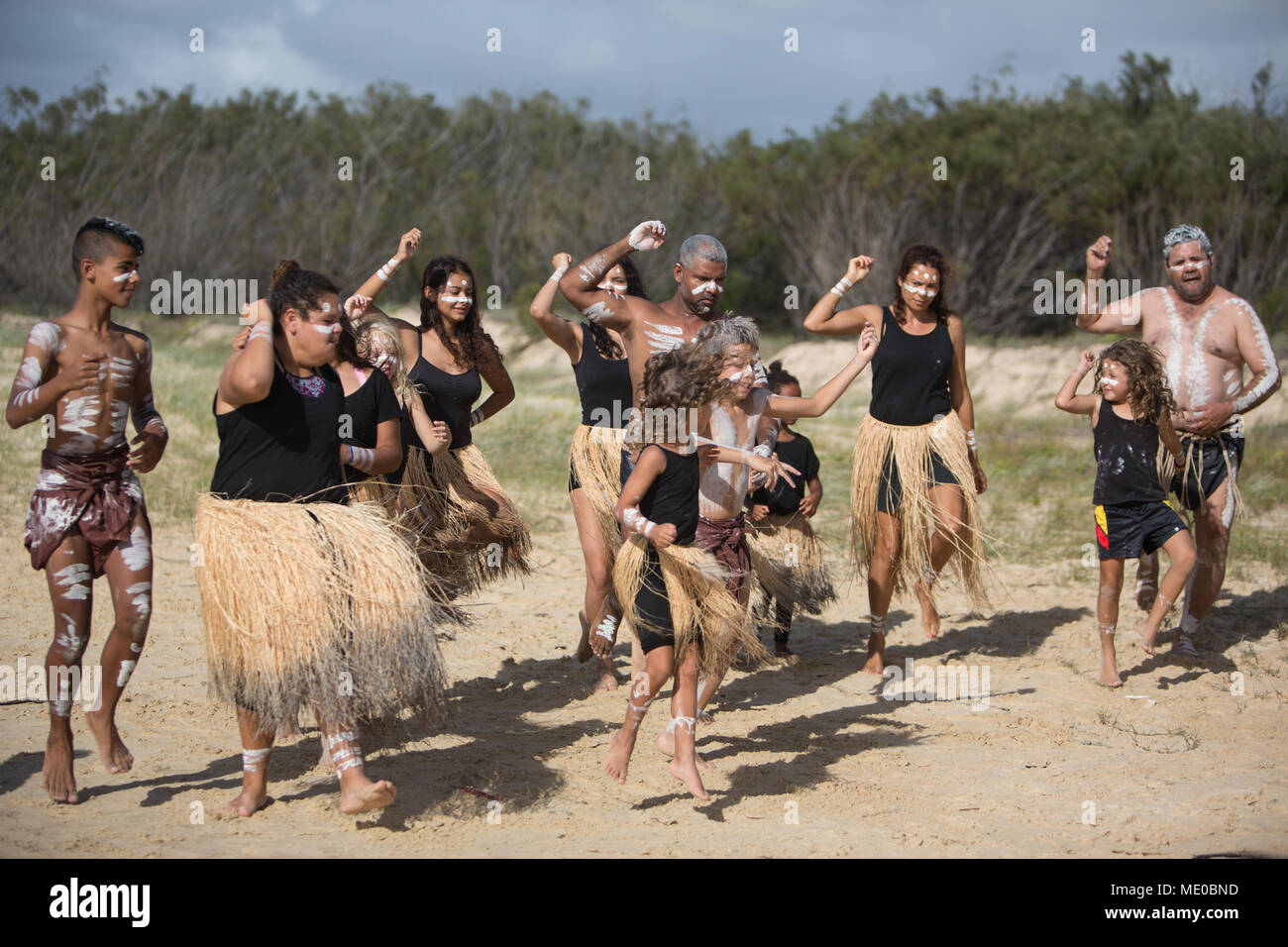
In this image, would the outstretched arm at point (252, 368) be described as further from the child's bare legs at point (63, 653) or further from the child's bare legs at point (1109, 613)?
the child's bare legs at point (1109, 613)

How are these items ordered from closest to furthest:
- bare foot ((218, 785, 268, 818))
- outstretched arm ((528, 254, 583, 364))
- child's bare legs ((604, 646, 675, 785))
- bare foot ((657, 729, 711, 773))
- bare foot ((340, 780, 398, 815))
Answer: bare foot ((340, 780, 398, 815))
bare foot ((218, 785, 268, 818))
child's bare legs ((604, 646, 675, 785))
bare foot ((657, 729, 711, 773))
outstretched arm ((528, 254, 583, 364))

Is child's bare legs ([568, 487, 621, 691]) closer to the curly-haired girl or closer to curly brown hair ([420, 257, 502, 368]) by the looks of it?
curly brown hair ([420, 257, 502, 368])

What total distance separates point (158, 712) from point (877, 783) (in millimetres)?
2983

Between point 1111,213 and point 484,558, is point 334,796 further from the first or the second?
point 1111,213

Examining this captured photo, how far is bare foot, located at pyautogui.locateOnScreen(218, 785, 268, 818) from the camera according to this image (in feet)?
13.2

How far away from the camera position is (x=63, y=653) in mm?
4133

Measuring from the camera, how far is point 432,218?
3144 centimetres

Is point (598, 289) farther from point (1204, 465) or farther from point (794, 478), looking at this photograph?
point (1204, 465)

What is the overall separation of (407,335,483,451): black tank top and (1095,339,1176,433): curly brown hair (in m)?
2.96

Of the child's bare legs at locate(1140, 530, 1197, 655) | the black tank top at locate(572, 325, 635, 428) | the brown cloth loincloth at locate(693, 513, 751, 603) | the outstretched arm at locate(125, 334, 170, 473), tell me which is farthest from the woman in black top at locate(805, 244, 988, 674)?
the outstretched arm at locate(125, 334, 170, 473)

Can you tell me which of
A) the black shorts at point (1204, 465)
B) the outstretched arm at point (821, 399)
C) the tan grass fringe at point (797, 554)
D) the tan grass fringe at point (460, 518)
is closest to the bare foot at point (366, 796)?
Result: the tan grass fringe at point (460, 518)

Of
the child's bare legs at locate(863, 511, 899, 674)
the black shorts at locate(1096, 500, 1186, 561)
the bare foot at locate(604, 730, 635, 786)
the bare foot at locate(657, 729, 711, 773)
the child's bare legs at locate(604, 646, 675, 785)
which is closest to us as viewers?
the child's bare legs at locate(604, 646, 675, 785)

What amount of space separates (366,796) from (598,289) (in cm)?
219
